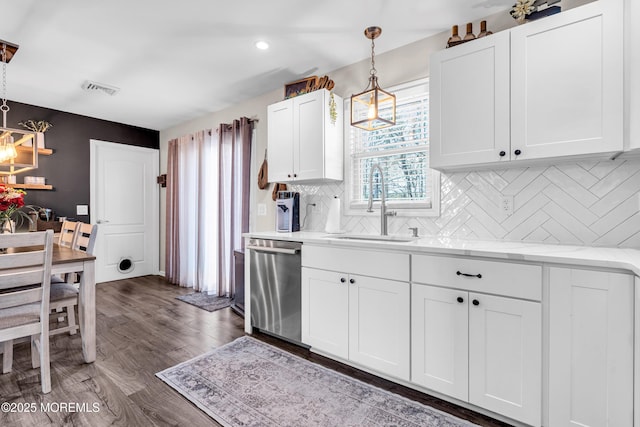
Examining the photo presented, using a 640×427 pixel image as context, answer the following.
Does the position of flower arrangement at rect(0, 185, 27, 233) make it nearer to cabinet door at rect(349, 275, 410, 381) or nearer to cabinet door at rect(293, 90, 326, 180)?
cabinet door at rect(293, 90, 326, 180)

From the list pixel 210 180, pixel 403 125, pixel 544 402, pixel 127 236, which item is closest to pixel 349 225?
pixel 403 125

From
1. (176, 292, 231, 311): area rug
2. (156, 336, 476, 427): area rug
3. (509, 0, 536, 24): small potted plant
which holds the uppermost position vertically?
(509, 0, 536, 24): small potted plant

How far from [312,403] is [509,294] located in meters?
1.26

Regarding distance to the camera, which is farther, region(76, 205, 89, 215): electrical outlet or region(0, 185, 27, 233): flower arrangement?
region(76, 205, 89, 215): electrical outlet

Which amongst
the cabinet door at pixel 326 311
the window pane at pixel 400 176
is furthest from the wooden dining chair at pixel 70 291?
the window pane at pixel 400 176

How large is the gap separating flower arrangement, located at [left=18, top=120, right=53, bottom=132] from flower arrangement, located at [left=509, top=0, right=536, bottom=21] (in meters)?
5.35

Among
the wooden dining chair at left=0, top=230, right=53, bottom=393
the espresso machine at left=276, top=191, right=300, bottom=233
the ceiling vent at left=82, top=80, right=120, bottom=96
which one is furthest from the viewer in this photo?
the ceiling vent at left=82, top=80, right=120, bottom=96

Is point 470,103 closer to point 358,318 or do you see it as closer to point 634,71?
point 634,71

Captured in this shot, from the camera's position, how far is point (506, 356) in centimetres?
165

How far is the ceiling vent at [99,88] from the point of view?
3.44 metres

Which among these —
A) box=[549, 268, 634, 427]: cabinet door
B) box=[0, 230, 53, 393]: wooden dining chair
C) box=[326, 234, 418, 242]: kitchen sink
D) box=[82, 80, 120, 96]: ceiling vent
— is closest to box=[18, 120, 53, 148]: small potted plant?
box=[82, 80, 120, 96]: ceiling vent

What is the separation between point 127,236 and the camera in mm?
5133

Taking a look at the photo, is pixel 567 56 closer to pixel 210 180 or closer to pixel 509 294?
pixel 509 294

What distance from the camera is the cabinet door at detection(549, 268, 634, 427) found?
1.38m
